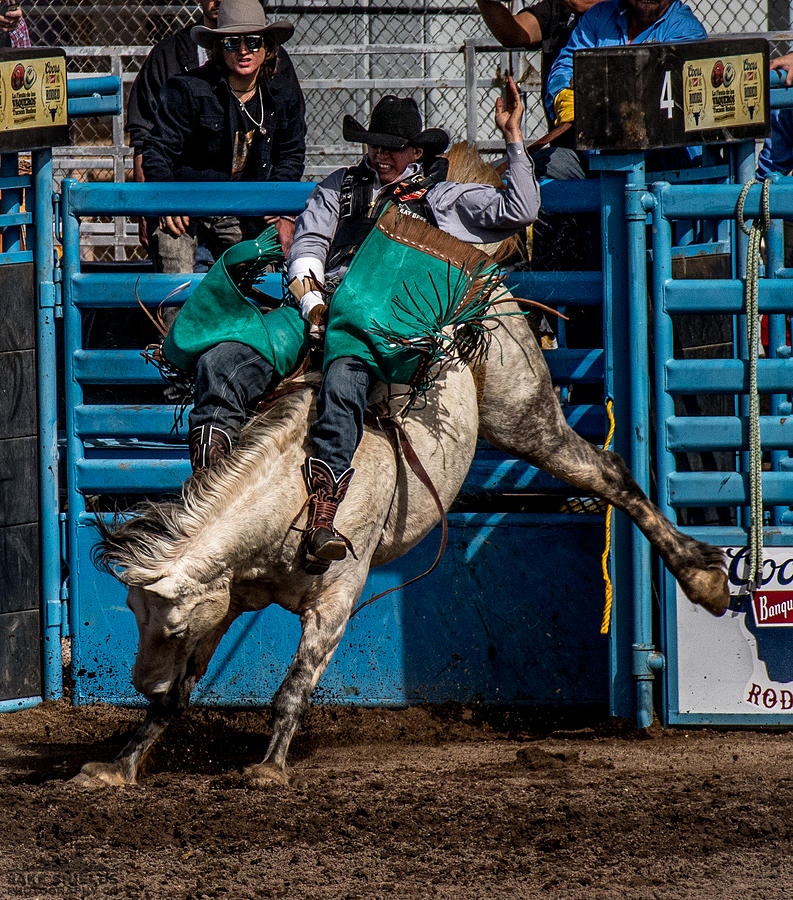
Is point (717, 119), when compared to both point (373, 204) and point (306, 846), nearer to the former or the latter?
point (373, 204)

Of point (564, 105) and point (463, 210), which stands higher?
point (564, 105)

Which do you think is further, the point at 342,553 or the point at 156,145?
the point at 156,145

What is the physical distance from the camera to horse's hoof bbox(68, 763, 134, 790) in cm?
416

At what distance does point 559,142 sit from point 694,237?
0.90 metres

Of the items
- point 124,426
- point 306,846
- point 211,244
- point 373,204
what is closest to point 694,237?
point 373,204

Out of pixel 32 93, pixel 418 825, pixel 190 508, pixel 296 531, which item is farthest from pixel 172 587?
pixel 32 93

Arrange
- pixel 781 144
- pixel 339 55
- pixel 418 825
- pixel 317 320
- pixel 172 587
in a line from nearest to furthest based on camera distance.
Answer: pixel 418 825, pixel 172 587, pixel 317 320, pixel 781 144, pixel 339 55

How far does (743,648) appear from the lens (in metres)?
5.09

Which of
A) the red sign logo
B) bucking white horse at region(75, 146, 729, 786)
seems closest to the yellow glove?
bucking white horse at region(75, 146, 729, 786)

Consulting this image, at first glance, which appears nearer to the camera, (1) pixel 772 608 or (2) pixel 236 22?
(1) pixel 772 608

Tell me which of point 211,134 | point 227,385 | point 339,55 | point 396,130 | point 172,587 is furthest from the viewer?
point 339,55

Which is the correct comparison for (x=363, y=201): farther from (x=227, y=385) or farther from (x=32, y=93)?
(x=32, y=93)

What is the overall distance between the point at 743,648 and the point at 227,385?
7.70ft

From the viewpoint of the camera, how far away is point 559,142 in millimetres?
5738
